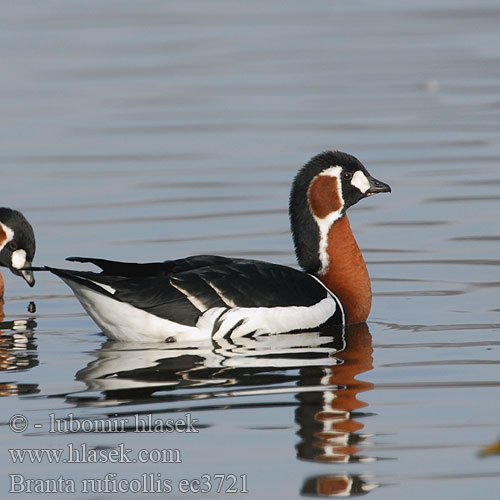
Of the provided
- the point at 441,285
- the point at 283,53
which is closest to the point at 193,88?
the point at 283,53

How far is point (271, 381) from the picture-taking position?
361 inches

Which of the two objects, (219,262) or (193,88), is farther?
(193,88)

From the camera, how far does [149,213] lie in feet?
49.5

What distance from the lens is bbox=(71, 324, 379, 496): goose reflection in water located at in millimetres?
7824

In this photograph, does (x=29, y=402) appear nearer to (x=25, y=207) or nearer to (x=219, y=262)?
→ (x=219, y=262)

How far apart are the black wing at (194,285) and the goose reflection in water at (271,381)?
292 millimetres

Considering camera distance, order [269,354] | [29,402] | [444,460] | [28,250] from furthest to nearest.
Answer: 1. [28,250]
2. [269,354]
3. [29,402]
4. [444,460]

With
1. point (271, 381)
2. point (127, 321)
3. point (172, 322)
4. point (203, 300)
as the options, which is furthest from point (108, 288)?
point (271, 381)

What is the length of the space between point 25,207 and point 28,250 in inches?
92.8

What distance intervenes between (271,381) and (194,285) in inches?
54.5

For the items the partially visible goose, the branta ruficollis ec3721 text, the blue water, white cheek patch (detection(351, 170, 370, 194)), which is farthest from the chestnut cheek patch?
the partially visible goose

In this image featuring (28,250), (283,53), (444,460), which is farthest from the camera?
(283,53)

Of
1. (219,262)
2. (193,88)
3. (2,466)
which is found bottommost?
(2,466)

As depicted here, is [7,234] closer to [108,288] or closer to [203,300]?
[108,288]
